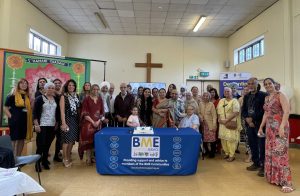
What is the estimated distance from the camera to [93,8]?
6590 millimetres

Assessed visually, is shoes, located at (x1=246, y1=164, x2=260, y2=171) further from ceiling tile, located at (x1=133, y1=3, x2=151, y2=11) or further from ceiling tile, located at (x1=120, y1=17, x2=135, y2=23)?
ceiling tile, located at (x1=120, y1=17, x2=135, y2=23)

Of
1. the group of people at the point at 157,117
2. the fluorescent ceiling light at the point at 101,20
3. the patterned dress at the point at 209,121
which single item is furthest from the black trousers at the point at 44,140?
the fluorescent ceiling light at the point at 101,20

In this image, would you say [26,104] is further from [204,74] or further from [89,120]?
[204,74]

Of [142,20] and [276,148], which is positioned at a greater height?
[142,20]

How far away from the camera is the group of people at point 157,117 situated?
3023 millimetres

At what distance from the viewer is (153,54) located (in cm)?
934

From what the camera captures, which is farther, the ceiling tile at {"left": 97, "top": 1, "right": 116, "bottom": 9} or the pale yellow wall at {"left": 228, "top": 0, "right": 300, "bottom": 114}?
the ceiling tile at {"left": 97, "top": 1, "right": 116, "bottom": 9}

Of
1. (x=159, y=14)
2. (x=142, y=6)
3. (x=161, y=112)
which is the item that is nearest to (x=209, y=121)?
(x=161, y=112)

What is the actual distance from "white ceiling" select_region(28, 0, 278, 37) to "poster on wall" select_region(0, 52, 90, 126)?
187 centimetres

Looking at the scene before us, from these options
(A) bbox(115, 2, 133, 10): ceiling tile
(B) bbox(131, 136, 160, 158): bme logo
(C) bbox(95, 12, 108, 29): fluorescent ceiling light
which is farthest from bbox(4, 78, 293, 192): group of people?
(C) bbox(95, 12, 108, 29): fluorescent ceiling light

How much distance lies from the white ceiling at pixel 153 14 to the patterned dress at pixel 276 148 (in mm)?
3980

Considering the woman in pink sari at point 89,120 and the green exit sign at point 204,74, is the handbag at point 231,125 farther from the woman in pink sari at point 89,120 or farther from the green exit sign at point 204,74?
the green exit sign at point 204,74

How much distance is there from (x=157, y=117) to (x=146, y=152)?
4.21 ft

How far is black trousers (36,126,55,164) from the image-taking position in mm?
3525
